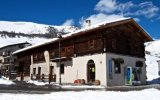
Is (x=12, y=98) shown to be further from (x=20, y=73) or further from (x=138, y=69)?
(x=20, y=73)

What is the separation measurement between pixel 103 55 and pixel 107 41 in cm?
164

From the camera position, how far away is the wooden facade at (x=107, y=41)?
3228 centimetres

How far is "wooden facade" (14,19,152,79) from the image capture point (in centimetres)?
3228

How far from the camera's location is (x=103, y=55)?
104 feet

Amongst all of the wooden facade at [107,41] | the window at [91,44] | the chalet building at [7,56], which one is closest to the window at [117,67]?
the wooden facade at [107,41]

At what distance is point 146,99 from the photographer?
16.6 m

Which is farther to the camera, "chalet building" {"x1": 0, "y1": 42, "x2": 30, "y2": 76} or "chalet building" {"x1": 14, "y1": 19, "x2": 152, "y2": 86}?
"chalet building" {"x1": 0, "y1": 42, "x2": 30, "y2": 76}

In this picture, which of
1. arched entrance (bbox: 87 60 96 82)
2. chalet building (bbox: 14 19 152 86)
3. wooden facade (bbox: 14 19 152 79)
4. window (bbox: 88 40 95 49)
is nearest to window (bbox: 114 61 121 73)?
chalet building (bbox: 14 19 152 86)

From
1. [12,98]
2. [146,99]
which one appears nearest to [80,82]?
[146,99]

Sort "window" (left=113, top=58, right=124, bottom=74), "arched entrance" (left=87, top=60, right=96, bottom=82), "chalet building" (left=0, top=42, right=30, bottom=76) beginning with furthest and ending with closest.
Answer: "chalet building" (left=0, top=42, right=30, bottom=76), "arched entrance" (left=87, top=60, right=96, bottom=82), "window" (left=113, top=58, right=124, bottom=74)

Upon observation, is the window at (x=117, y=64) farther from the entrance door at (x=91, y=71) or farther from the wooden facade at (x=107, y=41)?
the entrance door at (x=91, y=71)

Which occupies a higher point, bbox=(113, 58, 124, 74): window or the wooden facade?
the wooden facade

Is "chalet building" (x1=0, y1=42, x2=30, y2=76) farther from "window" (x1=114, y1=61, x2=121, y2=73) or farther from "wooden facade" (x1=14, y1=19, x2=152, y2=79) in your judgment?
"window" (x1=114, y1=61, x2=121, y2=73)

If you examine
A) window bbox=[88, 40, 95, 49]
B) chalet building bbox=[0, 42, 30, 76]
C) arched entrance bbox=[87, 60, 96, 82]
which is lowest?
arched entrance bbox=[87, 60, 96, 82]
